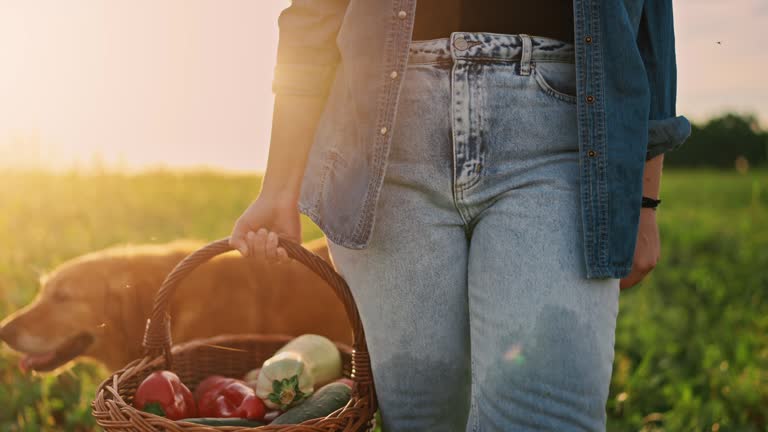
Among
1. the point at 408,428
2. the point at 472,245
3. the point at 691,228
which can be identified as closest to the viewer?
the point at 472,245

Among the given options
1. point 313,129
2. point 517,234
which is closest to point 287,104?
point 313,129

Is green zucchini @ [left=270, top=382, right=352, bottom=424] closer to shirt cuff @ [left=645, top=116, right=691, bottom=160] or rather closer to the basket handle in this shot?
the basket handle

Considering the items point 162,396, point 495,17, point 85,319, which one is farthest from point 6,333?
point 495,17

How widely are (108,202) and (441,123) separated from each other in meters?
6.36

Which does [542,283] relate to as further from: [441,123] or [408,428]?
[408,428]

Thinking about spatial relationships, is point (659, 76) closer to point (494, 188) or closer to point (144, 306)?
point (494, 188)

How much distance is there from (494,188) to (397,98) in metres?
0.30

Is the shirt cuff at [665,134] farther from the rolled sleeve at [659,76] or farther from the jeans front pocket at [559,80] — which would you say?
the jeans front pocket at [559,80]

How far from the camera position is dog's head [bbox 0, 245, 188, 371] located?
2.93 metres

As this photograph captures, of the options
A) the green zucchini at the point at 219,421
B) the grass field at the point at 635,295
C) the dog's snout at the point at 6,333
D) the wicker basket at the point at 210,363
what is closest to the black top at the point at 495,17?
the wicker basket at the point at 210,363

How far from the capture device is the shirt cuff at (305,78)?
5.58 ft

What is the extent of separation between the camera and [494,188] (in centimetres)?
147

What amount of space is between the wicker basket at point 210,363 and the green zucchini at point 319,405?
0.19 meters

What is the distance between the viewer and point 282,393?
2.11 meters
